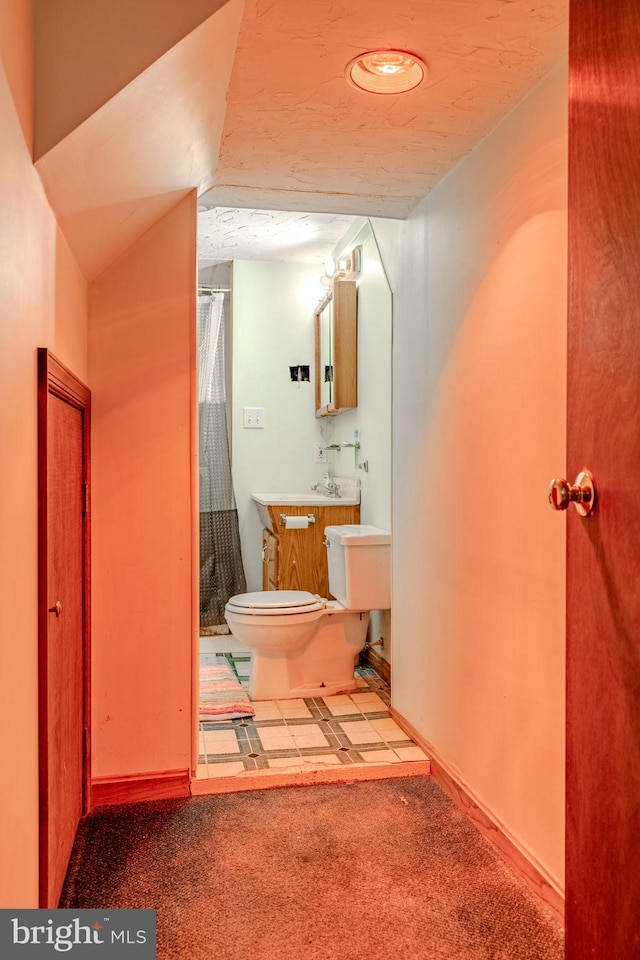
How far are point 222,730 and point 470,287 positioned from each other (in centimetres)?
195

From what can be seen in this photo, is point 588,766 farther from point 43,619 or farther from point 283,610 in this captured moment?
point 283,610

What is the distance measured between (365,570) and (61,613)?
69.2 inches

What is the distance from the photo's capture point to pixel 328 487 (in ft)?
14.5

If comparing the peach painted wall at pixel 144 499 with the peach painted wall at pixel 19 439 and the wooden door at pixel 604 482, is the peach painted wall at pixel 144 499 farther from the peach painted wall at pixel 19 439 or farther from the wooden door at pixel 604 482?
the wooden door at pixel 604 482

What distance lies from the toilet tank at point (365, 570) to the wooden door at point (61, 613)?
1.36 m

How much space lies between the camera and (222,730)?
2.92 m

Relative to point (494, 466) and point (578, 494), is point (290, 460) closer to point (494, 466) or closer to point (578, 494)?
point (494, 466)

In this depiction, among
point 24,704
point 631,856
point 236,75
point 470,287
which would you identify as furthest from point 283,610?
point 631,856

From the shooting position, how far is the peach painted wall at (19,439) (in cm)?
113

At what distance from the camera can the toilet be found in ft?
10.5

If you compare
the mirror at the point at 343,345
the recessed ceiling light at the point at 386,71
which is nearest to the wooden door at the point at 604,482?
the recessed ceiling light at the point at 386,71

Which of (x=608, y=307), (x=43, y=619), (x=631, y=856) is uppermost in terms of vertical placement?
(x=608, y=307)

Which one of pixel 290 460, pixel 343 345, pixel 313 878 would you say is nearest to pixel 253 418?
pixel 290 460

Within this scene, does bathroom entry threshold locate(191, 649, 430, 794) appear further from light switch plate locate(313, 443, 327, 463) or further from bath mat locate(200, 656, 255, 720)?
light switch plate locate(313, 443, 327, 463)
